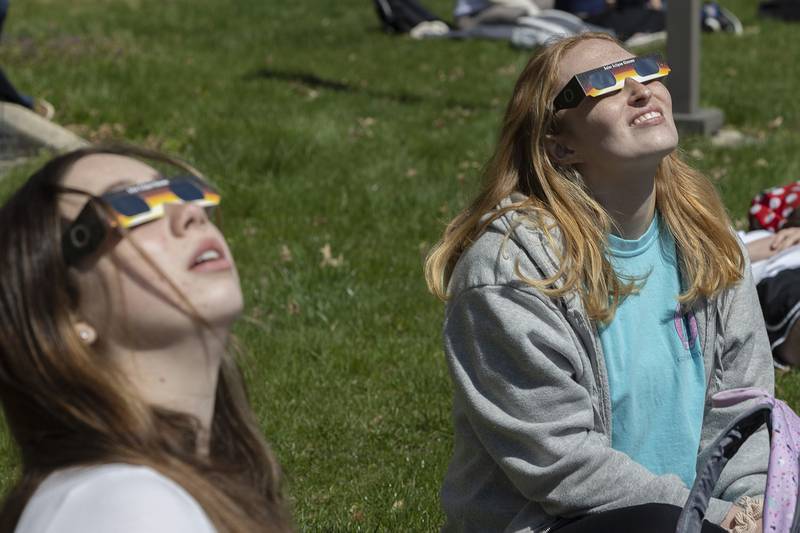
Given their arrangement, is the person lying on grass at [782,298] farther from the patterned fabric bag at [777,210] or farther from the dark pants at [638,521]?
the dark pants at [638,521]

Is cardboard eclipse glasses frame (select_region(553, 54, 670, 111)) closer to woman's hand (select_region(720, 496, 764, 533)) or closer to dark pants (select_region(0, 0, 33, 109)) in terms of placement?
woman's hand (select_region(720, 496, 764, 533))

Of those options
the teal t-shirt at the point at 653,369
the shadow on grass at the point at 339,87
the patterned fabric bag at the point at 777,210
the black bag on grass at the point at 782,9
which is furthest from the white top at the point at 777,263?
the black bag on grass at the point at 782,9

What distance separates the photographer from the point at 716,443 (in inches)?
91.2

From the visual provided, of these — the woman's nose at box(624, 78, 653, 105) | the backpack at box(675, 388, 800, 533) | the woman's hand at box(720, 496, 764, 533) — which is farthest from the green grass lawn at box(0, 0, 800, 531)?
the woman's hand at box(720, 496, 764, 533)

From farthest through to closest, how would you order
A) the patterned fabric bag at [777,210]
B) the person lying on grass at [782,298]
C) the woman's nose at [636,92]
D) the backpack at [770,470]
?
1. the patterned fabric bag at [777,210]
2. the person lying on grass at [782,298]
3. the woman's nose at [636,92]
4. the backpack at [770,470]

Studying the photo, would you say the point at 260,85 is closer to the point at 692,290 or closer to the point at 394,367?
the point at 394,367

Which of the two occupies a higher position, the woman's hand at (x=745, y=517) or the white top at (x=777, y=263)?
the woman's hand at (x=745, y=517)

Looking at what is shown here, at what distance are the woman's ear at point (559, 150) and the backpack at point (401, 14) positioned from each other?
9.88 m

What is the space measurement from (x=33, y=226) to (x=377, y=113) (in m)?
7.15

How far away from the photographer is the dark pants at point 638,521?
99.6 inches

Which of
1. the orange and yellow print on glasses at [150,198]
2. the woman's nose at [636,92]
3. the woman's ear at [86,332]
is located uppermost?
the orange and yellow print on glasses at [150,198]

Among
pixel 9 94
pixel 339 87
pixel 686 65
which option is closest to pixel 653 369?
pixel 686 65

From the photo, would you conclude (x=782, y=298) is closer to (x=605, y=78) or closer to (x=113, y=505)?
(x=605, y=78)

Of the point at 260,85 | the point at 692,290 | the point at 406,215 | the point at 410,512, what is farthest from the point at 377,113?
the point at 692,290
